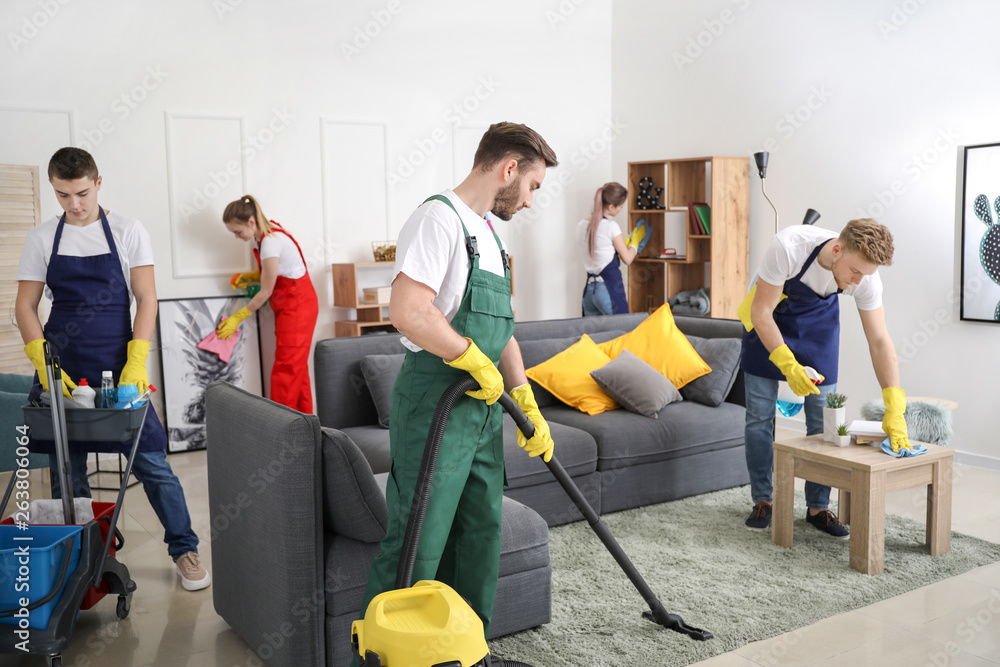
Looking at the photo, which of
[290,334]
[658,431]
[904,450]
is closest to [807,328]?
[904,450]

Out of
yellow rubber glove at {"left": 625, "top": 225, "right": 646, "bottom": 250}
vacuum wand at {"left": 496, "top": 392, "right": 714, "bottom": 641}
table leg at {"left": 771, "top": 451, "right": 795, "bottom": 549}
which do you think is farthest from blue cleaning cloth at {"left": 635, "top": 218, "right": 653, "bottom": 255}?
vacuum wand at {"left": 496, "top": 392, "right": 714, "bottom": 641}

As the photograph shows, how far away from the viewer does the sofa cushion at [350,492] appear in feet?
7.49

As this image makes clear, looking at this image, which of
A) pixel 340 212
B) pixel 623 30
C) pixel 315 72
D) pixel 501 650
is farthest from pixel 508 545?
pixel 623 30

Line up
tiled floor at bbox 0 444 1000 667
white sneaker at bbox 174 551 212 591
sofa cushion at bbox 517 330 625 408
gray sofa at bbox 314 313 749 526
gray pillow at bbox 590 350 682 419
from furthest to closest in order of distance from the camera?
sofa cushion at bbox 517 330 625 408 < gray pillow at bbox 590 350 682 419 < gray sofa at bbox 314 313 749 526 < white sneaker at bbox 174 551 212 591 < tiled floor at bbox 0 444 1000 667

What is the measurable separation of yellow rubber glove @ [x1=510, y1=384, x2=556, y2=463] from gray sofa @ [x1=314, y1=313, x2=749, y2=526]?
1.00 meters

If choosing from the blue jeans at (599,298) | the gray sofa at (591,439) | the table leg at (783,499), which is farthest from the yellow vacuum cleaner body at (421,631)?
the blue jeans at (599,298)

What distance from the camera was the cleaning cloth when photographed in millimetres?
5410

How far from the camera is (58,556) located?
240cm

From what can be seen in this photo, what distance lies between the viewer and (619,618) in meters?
2.78

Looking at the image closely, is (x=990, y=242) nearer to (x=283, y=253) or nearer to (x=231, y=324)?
(x=283, y=253)

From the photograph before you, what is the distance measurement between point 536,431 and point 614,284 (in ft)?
13.6

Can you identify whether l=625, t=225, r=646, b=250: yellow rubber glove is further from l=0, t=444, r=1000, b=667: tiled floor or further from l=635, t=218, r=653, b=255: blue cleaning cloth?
l=0, t=444, r=1000, b=667: tiled floor

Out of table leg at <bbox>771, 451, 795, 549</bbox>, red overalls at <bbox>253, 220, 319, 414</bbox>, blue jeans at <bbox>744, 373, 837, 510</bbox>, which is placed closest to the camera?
table leg at <bbox>771, 451, 795, 549</bbox>

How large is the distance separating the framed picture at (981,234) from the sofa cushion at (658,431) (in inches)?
61.2
